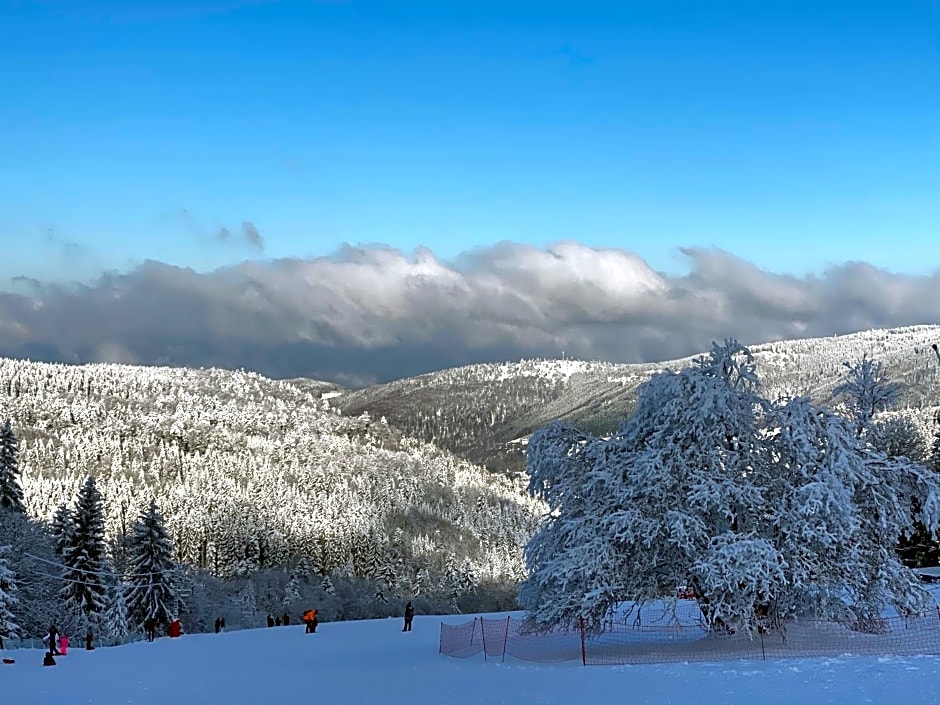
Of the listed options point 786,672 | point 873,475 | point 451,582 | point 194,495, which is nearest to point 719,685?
point 786,672

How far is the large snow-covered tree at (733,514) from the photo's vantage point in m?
21.0

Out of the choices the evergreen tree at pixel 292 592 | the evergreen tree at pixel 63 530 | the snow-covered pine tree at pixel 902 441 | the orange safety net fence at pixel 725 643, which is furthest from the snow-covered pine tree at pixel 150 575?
the snow-covered pine tree at pixel 902 441

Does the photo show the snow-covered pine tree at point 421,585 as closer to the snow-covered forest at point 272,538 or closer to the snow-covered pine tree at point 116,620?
the snow-covered forest at point 272,538

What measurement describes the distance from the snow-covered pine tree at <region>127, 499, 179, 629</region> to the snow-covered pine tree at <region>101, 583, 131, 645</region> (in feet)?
4.87

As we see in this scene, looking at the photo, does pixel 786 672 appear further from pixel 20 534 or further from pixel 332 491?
pixel 332 491

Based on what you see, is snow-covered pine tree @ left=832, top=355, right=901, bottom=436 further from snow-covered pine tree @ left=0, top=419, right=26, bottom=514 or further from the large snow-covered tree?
snow-covered pine tree @ left=0, top=419, right=26, bottom=514

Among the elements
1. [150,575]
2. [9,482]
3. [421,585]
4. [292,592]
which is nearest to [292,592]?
[292,592]

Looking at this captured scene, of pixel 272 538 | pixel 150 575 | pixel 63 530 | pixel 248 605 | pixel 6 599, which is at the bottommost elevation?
pixel 248 605

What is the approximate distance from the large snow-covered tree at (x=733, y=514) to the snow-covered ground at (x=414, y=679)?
7.35 feet

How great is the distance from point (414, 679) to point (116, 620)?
1280 inches

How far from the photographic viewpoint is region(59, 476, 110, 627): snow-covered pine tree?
46.8 meters

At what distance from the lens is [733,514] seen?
21.8 meters

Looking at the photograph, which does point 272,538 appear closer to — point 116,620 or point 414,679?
point 116,620

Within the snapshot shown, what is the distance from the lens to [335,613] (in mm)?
78375
